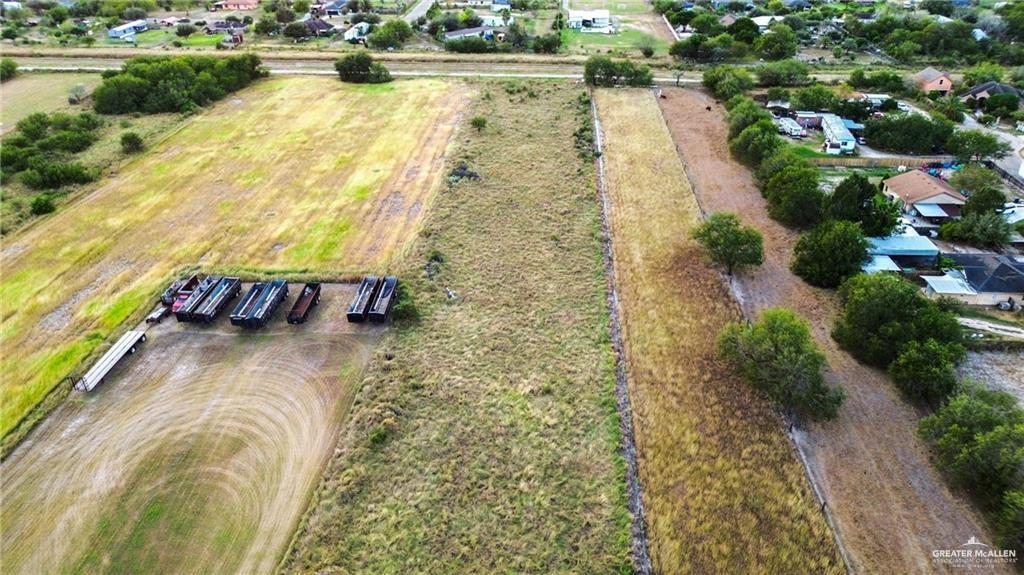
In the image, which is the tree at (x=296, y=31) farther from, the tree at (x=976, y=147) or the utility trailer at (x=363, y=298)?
the tree at (x=976, y=147)

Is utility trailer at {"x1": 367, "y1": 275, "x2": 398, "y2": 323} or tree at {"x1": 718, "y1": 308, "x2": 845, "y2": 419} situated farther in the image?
utility trailer at {"x1": 367, "y1": 275, "x2": 398, "y2": 323}

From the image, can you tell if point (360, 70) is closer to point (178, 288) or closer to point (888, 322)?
point (178, 288)

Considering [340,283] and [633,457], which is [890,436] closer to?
[633,457]

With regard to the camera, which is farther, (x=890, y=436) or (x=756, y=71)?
(x=756, y=71)

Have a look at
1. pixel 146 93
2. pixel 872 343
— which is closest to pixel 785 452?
pixel 872 343

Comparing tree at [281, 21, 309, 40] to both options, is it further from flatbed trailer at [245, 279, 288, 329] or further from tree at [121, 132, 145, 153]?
flatbed trailer at [245, 279, 288, 329]

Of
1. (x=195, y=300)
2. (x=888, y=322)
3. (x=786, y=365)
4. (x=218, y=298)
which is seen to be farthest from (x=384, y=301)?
(x=888, y=322)

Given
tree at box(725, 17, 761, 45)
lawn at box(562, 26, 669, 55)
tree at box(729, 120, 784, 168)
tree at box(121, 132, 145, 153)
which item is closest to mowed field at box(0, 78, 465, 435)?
tree at box(121, 132, 145, 153)
